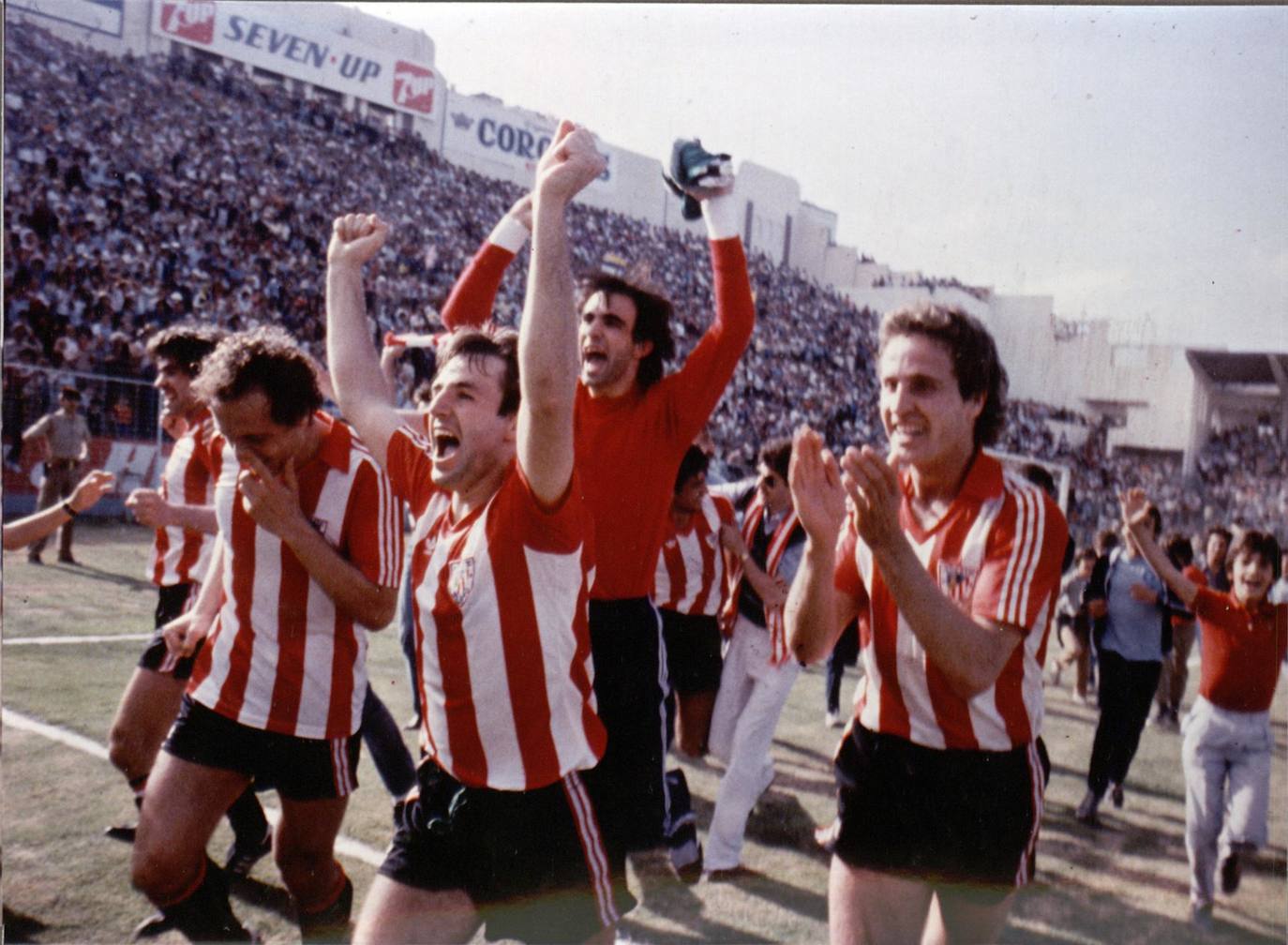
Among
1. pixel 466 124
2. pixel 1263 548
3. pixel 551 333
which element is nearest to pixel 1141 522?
pixel 1263 548

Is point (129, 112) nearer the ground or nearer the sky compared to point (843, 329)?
nearer the sky

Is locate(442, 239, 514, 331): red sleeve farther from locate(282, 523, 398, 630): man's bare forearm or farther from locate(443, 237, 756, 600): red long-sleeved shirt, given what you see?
locate(282, 523, 398, 630): man's bare forearm

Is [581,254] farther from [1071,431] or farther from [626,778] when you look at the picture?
[626,778]

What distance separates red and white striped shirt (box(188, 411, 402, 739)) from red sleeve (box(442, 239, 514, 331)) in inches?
20.3

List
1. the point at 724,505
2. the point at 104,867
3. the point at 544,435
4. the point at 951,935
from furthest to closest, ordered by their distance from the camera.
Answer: the point at 724,505, the point at 104,867, the point at 951,935, the point at 544,435

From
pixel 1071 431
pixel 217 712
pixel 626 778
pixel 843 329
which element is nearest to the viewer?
pixel 626 778

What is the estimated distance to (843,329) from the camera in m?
23.6

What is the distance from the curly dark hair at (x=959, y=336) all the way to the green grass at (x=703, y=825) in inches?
95.2

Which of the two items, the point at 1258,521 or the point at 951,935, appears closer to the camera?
the point at 951,935

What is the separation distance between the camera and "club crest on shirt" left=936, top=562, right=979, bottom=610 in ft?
7.22

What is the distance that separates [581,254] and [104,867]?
59.1 feet

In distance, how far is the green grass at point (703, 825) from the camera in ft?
12.3

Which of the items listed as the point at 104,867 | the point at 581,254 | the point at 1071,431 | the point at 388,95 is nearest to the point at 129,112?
the point at 388,95

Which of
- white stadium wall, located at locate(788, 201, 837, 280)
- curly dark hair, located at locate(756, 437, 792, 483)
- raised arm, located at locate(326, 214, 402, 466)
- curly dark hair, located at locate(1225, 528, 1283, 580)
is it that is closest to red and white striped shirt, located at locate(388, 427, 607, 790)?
raised arm, located at locate(326, 214, 402, 466)
